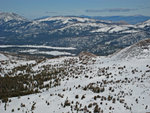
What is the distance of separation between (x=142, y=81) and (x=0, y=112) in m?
15.4

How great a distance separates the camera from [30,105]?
15.5 m

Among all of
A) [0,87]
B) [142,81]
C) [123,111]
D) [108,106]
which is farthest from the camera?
[0,87]

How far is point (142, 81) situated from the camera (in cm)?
1964

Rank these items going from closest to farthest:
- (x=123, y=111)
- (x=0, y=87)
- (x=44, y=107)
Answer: (x=123, y=111), (x=44, y=107), (x=0, y=87)

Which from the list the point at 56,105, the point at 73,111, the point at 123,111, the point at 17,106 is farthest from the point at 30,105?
the point at 123,111

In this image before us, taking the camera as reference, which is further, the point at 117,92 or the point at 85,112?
the point at 117,92

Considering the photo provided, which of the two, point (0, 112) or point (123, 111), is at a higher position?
point (123, 111)

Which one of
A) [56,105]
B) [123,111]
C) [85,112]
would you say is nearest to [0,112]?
[56,105]

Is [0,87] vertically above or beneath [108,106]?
beneath

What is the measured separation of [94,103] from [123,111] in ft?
8.12

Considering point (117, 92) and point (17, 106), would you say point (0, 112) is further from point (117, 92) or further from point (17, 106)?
point (117, 92)

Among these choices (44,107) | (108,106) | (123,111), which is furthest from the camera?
(44,107)

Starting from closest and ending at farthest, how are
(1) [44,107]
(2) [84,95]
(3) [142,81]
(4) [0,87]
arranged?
(1) [44,107], (2) [84,95], (3) [142,81], (4) [0,87]

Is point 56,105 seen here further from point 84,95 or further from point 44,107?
point 84,95
